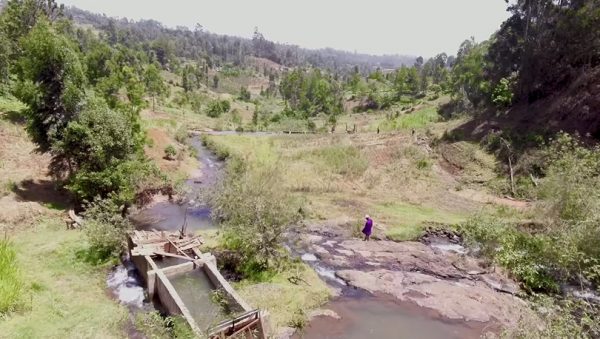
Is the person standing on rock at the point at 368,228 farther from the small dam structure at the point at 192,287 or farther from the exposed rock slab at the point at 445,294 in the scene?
the small dam structure at the point at 192,287

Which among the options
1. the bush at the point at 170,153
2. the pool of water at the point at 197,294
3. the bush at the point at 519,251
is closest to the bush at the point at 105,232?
the pool of water at the point at 197,294

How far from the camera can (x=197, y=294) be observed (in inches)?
607

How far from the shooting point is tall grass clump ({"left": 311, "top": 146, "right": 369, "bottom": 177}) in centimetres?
3453

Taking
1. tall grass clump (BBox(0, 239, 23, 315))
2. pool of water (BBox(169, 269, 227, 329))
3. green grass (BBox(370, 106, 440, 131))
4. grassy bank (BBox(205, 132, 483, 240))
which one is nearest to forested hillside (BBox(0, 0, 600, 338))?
tall grass clump (BBox(0, 239, 23, 315))

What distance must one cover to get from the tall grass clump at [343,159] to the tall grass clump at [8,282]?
24.5 m

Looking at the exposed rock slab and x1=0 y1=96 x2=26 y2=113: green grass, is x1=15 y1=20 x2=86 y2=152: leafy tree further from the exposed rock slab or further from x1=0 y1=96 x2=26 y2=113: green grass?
the exposed rock slab

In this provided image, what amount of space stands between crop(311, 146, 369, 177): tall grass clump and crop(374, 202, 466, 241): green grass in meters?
6.86

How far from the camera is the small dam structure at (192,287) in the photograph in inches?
474

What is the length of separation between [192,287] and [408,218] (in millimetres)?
14662

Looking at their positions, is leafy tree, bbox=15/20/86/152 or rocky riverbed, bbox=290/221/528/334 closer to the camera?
rocky riverbed, bbox=290/221/528/334

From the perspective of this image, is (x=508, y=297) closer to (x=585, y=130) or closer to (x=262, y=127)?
(x=585, y=130)

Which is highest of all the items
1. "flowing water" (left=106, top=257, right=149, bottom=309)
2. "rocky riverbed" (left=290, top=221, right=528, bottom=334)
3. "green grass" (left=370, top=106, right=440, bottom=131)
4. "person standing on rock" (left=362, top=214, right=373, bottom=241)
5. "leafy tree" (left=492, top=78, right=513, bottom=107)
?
"leafy tree" (left=492, top=78, right=513, bottom=107)

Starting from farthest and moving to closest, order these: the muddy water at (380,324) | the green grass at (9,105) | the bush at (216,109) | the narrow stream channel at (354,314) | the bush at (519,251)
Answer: the bush at (216,109) → the green grass at (9,105) → the bush at (519,251) → the narrow stream channel at (354,314) → the muddy water at (380,324)

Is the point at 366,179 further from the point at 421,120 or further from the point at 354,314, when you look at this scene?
the point at 421,120
